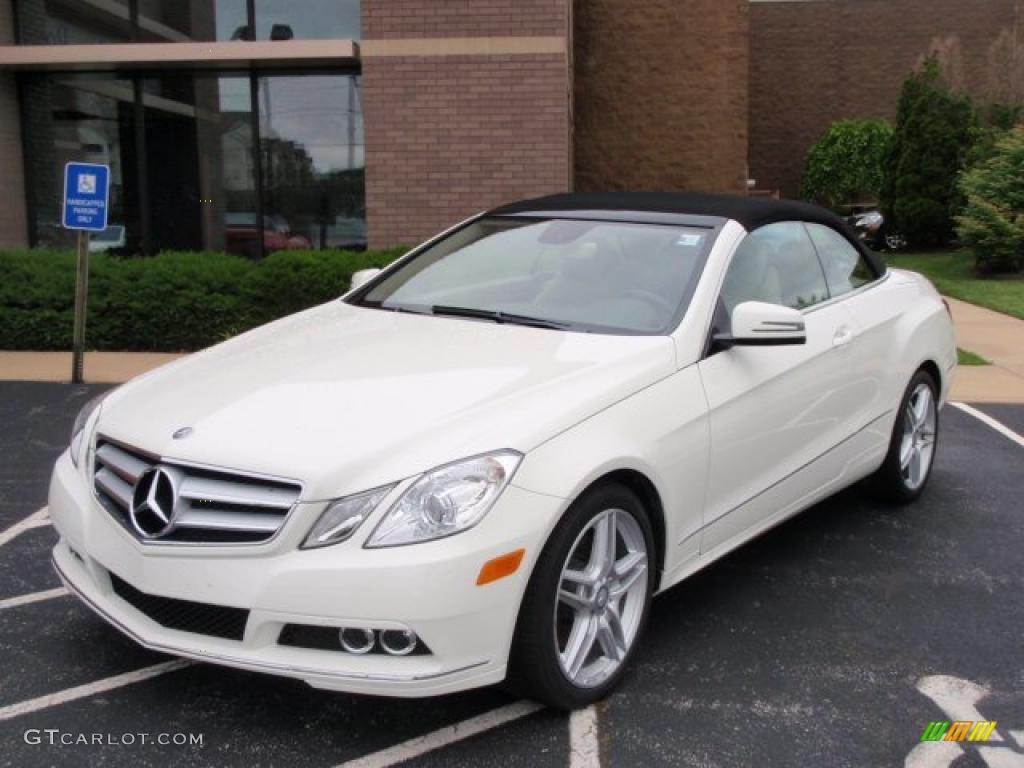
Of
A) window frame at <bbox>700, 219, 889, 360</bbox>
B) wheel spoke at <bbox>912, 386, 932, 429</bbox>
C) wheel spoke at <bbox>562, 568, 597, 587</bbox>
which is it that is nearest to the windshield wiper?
window frame at <bbox>700, 219, 889, 360</bbox>

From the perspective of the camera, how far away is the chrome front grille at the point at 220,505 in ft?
9.96

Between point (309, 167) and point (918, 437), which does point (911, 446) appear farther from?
point (309, 167)

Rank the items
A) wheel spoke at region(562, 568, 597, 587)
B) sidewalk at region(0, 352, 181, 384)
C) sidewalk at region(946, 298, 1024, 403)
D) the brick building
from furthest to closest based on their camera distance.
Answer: the brick building < sidewalk at region(0, 352, 181, 384) < sidewalk at region(946, 298, 1024, 403) < wheel spoke at region(562, 568, 597, 587)

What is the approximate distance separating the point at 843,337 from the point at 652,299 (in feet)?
3.70

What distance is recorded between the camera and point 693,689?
3623mm

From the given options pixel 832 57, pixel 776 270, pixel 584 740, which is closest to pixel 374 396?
pixel 584 740

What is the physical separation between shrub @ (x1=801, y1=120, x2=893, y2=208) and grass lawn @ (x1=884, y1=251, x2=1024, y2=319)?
9.22 ft

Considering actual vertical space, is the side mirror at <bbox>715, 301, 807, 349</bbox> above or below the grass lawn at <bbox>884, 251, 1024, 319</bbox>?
above

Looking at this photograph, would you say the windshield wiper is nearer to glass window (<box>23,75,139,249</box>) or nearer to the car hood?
the car hood

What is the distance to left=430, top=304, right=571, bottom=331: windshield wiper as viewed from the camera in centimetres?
414

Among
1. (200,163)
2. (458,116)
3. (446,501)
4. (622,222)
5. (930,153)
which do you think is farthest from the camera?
(930,153)

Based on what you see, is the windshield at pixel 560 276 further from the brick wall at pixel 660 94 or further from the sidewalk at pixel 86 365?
the brick wall at pixel 660 94

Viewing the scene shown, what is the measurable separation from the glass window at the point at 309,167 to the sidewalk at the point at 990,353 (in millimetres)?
6649

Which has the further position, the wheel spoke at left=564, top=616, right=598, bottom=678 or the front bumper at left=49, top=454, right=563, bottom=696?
the wheel spoke at left=564, top=616, right=598, bottom=678
